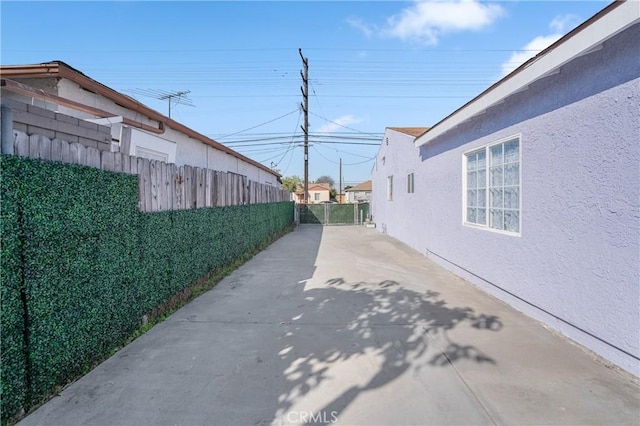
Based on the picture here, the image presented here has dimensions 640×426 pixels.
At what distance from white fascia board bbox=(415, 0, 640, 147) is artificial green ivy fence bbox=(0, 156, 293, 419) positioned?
16.8ft

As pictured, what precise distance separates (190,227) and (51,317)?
9.43 ft

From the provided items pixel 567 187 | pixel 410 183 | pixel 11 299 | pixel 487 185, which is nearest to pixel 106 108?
pixel 11 299

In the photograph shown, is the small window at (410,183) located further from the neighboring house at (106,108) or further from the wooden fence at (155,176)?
the neighboring house at (106,108)

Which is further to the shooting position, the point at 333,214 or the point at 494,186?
the point at 333,214

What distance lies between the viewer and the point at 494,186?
5645 mm

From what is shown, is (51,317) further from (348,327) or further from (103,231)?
(348,327)

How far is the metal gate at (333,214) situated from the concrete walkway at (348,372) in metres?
19.0

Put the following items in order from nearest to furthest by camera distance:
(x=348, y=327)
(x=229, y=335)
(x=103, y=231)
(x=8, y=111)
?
(x=8, y=111) < (x=103, y=231) < (x=229, y=335) < (x=348, y=327)

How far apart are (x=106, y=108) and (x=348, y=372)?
5.65 meters

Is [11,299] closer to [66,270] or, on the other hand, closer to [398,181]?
[66,270]

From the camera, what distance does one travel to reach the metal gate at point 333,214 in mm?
24297

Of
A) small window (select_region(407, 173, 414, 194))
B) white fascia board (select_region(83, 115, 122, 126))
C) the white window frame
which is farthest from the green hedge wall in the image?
small window (select_region(407, 173, 414, 194))

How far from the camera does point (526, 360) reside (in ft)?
10.7

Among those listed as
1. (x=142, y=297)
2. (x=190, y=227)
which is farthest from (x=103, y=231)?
(x=190, y=227)
